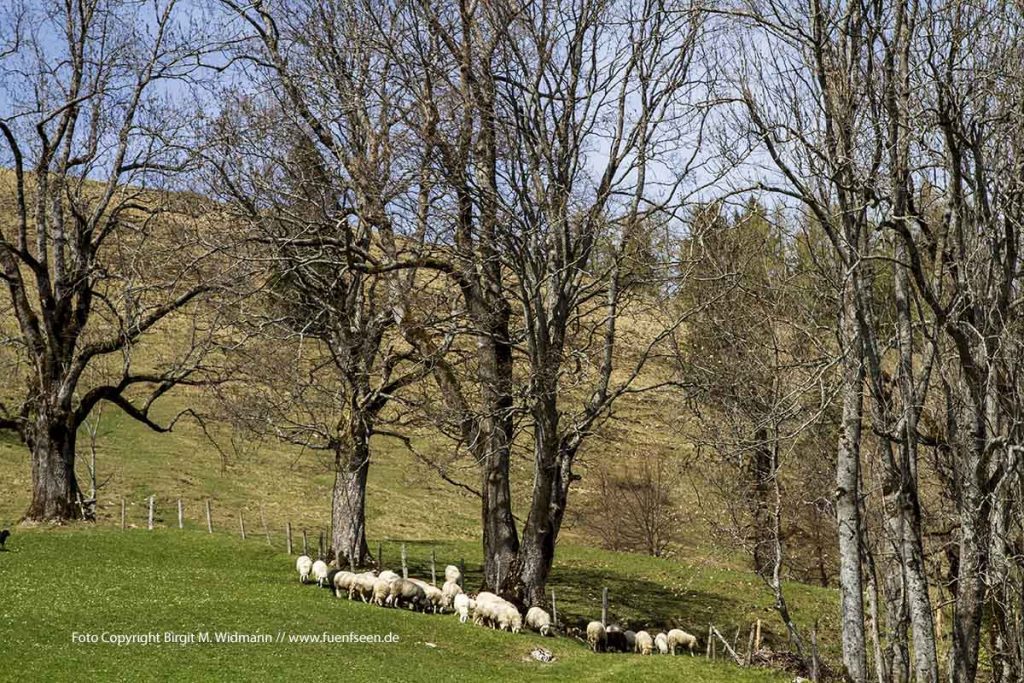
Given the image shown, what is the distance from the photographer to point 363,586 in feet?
78.1

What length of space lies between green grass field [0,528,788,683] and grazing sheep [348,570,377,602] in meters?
0.65

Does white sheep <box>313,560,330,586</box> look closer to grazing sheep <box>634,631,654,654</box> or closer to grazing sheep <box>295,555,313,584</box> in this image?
grazing sheep <box>295,555,313,584</box>

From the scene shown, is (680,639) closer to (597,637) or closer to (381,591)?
(597,637)

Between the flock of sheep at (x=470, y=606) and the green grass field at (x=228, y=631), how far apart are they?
446mm

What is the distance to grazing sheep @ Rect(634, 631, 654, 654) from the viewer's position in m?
23.7

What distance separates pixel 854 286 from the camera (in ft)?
51.7

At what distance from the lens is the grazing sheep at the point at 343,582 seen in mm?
24016

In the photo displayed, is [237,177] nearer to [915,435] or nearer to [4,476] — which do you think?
[915,435]

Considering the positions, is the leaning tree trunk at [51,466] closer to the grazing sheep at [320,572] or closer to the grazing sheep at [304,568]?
the grazing sheep at [304,568]

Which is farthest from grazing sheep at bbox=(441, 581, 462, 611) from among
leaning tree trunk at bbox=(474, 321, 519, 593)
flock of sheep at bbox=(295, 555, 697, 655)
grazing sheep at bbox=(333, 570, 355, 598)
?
grazing sheep at bbox=(333, 570, 355, 598)

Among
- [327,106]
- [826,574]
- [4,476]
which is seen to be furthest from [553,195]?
[4,476]

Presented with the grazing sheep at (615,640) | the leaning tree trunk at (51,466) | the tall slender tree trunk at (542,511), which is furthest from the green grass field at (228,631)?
the leaning tree trunk at (51,466)

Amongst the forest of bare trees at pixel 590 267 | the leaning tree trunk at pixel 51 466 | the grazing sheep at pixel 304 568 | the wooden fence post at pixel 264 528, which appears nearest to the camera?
the forest of bare trees at pixel 590 267

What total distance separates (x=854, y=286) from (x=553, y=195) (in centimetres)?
704
